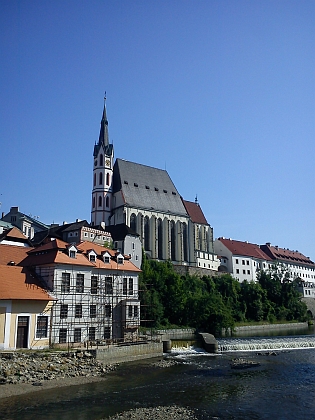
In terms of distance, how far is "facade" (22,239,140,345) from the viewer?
40.7 meters

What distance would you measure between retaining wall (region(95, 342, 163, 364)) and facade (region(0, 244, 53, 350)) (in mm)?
5801

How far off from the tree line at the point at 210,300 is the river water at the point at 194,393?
22379mm

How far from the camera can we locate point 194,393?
26.5m

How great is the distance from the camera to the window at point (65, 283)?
41131mm

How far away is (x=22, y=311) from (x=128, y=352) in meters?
10.8

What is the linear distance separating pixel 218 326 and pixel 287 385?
113 ft

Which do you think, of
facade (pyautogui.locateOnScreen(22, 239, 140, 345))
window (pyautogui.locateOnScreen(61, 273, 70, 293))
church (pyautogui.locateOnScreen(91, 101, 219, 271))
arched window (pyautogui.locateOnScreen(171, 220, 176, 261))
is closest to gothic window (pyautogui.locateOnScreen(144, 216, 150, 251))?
church (pyautogui.locateOnScreen(91, 101, 219, 271))

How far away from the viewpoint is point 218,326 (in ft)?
208

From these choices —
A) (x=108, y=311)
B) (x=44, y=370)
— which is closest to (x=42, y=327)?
(x=44, y=370)

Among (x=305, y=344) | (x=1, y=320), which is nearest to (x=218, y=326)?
(x=305, y=344)

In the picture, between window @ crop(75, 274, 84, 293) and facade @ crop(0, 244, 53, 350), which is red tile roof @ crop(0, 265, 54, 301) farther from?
window @ crop(75, 274, 84, 293)

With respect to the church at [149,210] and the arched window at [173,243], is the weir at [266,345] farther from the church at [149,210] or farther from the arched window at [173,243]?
the arched window at [173,243]

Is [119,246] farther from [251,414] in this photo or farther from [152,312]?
[251,414]

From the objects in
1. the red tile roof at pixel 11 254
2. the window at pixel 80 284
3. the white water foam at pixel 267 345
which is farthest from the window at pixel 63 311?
Answer: the white water foam at pixel 267 345
